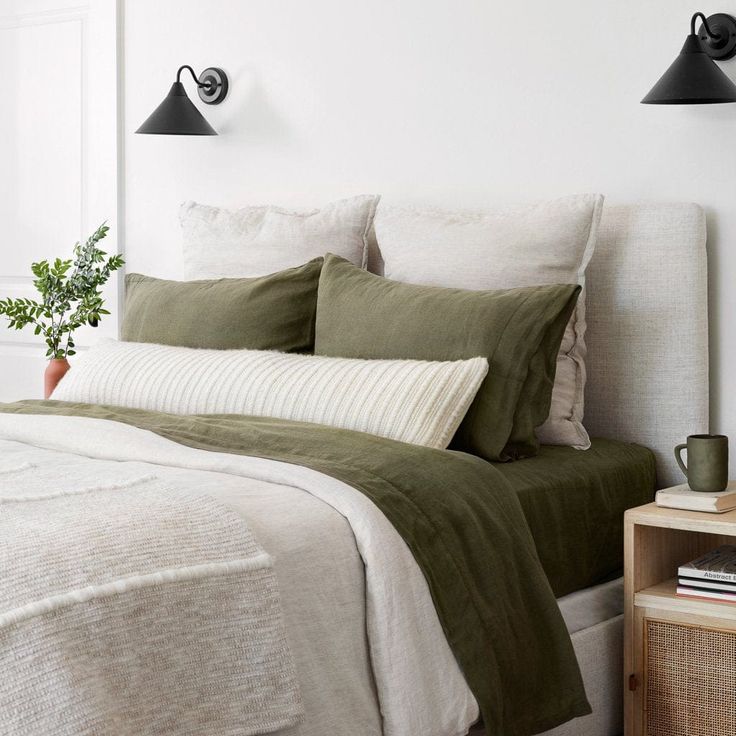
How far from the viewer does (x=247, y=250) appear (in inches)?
127

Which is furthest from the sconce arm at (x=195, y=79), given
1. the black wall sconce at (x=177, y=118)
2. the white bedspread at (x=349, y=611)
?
the white bedspread at (x=349, y=611)

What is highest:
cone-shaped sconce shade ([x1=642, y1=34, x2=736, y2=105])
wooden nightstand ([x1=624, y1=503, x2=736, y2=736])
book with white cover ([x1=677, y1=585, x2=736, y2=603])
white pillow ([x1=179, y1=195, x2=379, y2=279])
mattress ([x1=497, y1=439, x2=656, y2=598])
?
cone-shaped sconce shade ([x1=642, y1=34, x2=736, y2=105])

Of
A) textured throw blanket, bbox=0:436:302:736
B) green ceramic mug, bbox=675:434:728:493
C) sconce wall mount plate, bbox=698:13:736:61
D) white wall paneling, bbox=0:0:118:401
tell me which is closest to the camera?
textured throw blanket, bbox=0:436:302:736

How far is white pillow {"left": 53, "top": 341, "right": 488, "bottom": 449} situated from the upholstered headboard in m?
0.57

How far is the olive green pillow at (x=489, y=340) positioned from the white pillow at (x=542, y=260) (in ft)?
0.50

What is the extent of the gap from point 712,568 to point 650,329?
0.67m

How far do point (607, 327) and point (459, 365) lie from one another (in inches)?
24.2

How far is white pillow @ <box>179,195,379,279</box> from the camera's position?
3098mm

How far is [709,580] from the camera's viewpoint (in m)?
2.26

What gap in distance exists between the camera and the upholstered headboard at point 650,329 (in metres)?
2.67

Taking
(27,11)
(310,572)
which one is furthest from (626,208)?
(27,11)

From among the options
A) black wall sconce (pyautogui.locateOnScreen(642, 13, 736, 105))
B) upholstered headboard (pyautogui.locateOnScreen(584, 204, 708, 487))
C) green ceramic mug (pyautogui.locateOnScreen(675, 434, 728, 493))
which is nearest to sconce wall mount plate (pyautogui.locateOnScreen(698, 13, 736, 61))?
black wall sconce (pyautogui.locateOnScreen(642, 13, 736, 105))

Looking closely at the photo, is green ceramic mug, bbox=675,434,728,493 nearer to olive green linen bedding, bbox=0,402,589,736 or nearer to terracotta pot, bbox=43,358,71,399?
olive green linen bedding, bbox=0,402,589,736

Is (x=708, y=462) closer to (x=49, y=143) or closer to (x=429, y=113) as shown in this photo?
(x=429, y=113)
